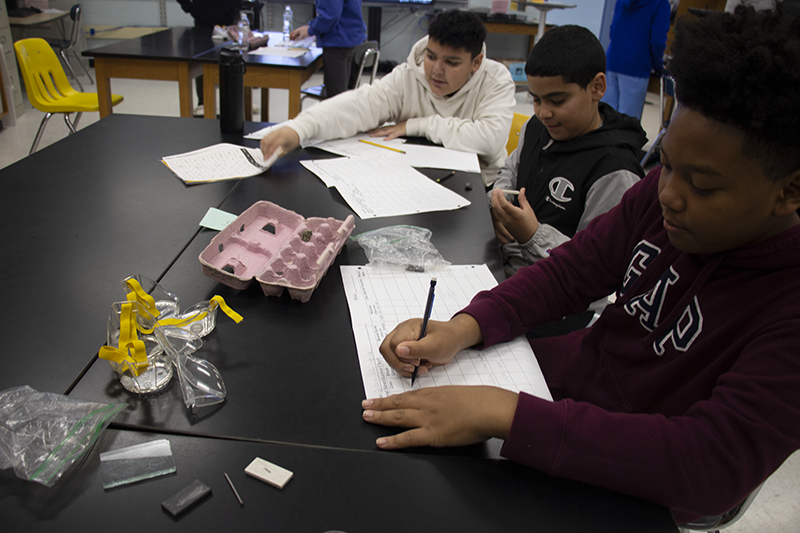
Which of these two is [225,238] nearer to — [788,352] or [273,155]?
[273,155]

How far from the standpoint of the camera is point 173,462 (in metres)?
0.57

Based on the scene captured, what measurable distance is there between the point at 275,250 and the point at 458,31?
4.13ft

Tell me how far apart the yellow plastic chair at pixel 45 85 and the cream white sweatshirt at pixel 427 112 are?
1881 mm

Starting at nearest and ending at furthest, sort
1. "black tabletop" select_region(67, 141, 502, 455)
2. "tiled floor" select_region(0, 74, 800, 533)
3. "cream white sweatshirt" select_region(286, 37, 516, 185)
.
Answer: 1. "black tabletop" select_region(67, 141, 502, 455)
2. "tiled floor" select_region(0, 74, 800, 533)
3. "cream white sweatshirt" select_region(286, 37, 516, 185)

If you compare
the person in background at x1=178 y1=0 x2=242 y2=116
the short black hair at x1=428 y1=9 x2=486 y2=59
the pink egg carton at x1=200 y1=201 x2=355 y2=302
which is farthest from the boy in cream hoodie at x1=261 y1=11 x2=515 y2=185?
the person in background at x1=178 y1=0 x2=242 y2=116

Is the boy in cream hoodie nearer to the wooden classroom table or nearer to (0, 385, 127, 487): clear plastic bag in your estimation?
(0, 385, 127, 487): clear plastic bag

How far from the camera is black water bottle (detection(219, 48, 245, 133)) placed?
1.64 m

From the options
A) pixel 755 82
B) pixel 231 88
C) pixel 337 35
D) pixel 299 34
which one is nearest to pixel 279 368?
pixel 755 82

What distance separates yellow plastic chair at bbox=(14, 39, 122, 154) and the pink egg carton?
236cm

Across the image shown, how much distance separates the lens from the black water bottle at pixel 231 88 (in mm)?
1637

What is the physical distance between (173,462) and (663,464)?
56 cm

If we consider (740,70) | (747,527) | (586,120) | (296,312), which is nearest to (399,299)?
(296,312)

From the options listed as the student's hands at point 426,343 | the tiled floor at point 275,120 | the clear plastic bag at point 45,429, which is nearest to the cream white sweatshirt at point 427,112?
the student's hands at point 426,343

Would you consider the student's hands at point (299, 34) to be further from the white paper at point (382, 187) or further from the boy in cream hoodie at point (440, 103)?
the white paper at point (382, 187)
